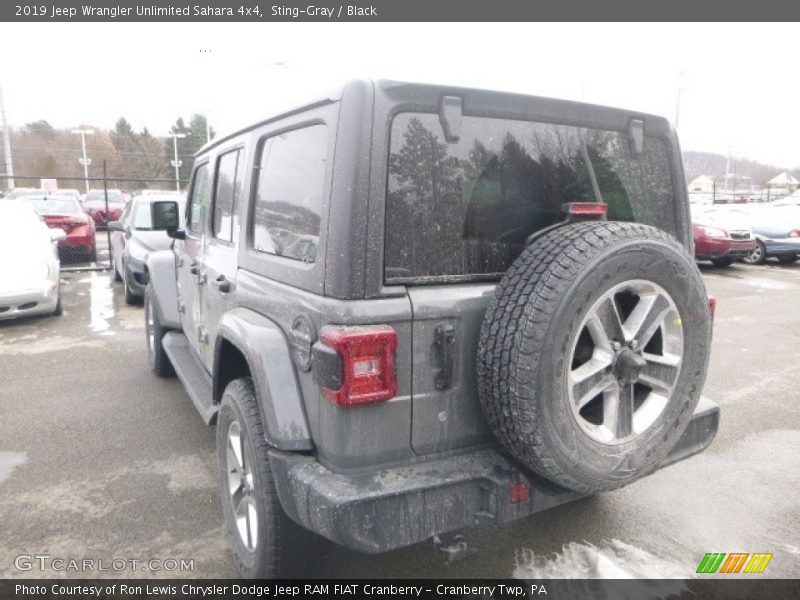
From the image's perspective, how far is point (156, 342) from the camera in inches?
198

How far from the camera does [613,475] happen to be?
214 cm

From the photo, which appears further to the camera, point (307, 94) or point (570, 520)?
point (570, 520)

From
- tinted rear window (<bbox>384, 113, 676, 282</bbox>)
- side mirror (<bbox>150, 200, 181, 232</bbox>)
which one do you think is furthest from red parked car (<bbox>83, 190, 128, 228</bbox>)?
tinted rear window (<bbox>384, 113, 676, 282</bbox>)

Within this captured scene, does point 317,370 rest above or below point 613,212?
below

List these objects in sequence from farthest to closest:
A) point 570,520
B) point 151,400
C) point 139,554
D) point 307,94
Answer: point 151,400 → point 570,520 → point 139,554 → point 307,94

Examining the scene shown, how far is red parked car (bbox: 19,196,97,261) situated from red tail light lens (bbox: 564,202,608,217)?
1150 cm

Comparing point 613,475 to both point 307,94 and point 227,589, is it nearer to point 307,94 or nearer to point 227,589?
point 227,589

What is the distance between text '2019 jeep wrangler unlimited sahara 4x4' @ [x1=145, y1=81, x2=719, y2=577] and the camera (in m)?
1.95

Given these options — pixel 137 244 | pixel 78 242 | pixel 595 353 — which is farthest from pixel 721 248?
pixel 78 242

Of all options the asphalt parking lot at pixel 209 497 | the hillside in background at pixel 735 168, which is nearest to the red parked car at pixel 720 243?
the asphalt parking lot at pixel 209 497

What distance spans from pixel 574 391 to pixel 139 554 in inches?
82.0

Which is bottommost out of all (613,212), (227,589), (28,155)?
(227,589)

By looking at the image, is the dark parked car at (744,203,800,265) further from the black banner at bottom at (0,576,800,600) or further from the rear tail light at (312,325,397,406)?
the rear tail light at (312,325,397,406)

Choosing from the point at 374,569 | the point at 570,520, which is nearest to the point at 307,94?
the point at 374,569
